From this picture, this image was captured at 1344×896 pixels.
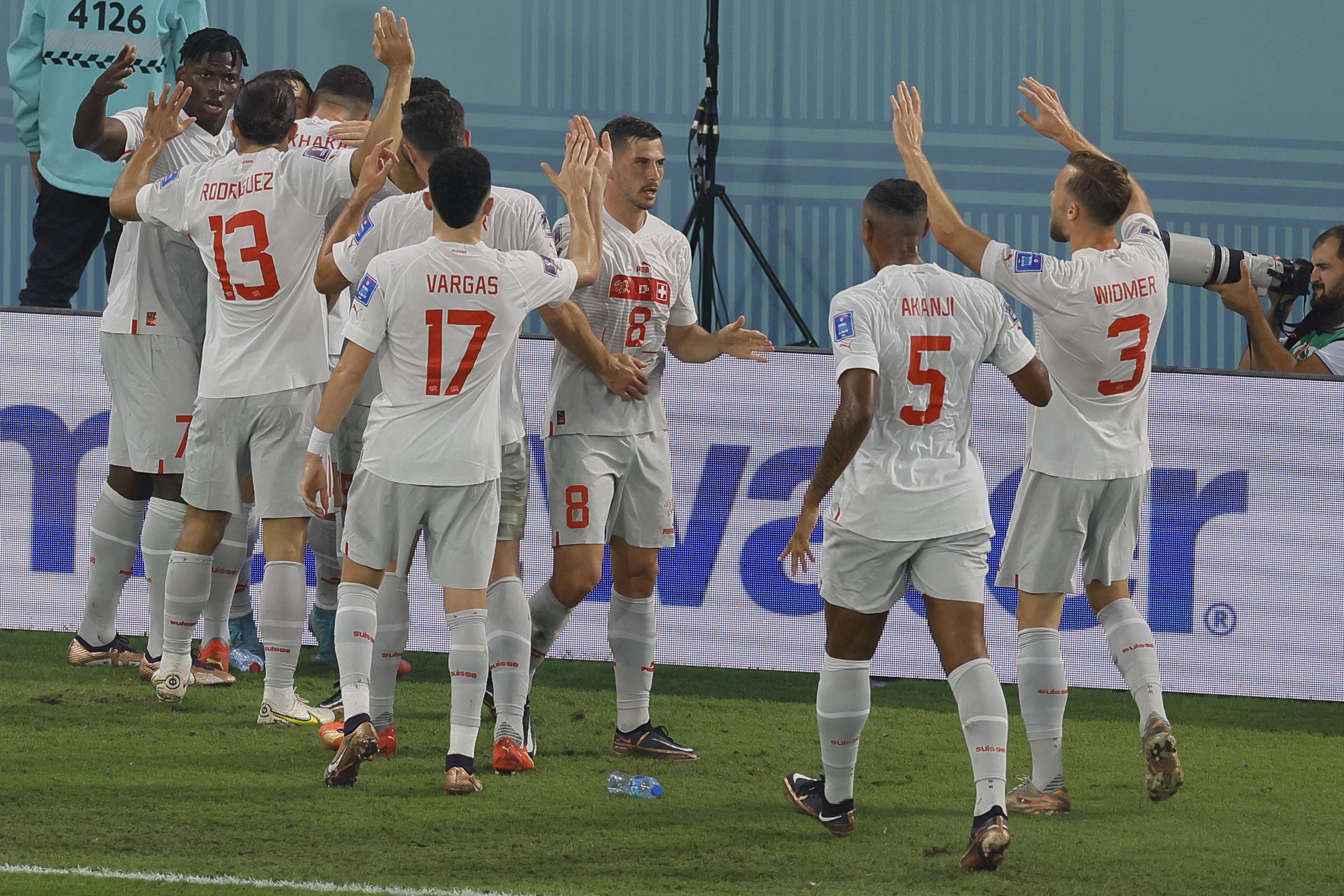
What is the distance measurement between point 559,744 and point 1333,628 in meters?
3.01

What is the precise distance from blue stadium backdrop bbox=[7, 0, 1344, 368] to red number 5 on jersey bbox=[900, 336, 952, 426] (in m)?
5.16

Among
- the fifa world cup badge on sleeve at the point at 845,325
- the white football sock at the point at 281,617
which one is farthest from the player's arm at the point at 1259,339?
the white football sock at the point at 281,617

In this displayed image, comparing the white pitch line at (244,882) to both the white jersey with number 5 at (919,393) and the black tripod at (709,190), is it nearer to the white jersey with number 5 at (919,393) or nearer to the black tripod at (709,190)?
the white jersey with number 5 at (919,393)

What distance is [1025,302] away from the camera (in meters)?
4.49

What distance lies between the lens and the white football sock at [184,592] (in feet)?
16.6

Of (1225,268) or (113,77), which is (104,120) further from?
(1225,268)

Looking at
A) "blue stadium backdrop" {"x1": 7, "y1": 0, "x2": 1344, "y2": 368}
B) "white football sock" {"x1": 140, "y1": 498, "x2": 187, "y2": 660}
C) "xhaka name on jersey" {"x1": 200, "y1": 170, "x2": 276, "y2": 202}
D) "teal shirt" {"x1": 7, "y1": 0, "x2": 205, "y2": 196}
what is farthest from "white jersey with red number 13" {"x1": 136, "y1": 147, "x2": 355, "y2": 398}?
"blue stadium backdrop" {"x1": 7, "y1": 0, "x2": 1344, "y2": 368}

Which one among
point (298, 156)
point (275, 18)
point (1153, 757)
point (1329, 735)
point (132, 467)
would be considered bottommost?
point (1329, 735)

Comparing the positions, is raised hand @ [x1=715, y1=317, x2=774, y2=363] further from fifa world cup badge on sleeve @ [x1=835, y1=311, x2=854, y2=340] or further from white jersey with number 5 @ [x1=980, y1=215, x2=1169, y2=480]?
fifa world cup badge on sleeve @ [x1=835, y1=311, x2=854, y2=340]

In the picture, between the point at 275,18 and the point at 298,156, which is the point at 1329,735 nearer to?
the point at 298,156

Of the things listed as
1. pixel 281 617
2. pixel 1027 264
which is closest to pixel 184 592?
pixel 281 617

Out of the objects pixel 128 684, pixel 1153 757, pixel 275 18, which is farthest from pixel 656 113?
pixel 1153 757

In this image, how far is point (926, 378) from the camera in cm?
396

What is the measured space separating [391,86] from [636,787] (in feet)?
7.76
